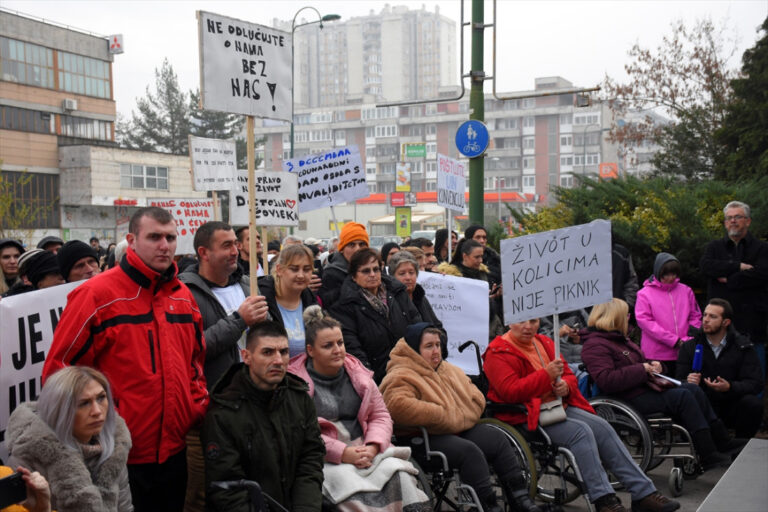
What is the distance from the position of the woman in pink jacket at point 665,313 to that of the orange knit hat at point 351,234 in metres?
3.13

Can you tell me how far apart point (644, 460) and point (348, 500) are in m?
3.08

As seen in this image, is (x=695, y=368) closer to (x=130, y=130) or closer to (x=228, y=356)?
(x=228, y=356)

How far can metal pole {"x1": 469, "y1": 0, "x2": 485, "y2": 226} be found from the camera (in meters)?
11.5

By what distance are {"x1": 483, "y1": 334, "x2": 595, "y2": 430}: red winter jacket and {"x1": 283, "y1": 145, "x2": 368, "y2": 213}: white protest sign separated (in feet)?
11.3

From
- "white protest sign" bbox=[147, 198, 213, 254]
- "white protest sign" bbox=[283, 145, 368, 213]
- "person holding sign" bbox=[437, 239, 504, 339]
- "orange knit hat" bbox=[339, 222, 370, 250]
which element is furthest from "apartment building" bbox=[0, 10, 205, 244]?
"orange knit hat" bbox=[339, 222, 370, 250]

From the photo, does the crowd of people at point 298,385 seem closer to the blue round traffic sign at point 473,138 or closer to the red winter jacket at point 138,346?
the red winter jacket at point 138,346

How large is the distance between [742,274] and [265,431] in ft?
20.1

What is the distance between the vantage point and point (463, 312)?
770cm

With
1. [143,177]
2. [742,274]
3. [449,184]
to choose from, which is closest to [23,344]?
[742,274]

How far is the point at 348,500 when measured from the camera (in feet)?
15.5

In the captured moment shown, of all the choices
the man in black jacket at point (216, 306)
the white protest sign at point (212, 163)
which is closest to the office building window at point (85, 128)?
the white protest sign at point (212, 163)

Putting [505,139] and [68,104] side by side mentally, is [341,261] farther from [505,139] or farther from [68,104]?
[505,139]

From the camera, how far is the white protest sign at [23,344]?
169 inches

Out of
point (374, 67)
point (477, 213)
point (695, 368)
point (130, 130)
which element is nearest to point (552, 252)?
point (695, 368)
